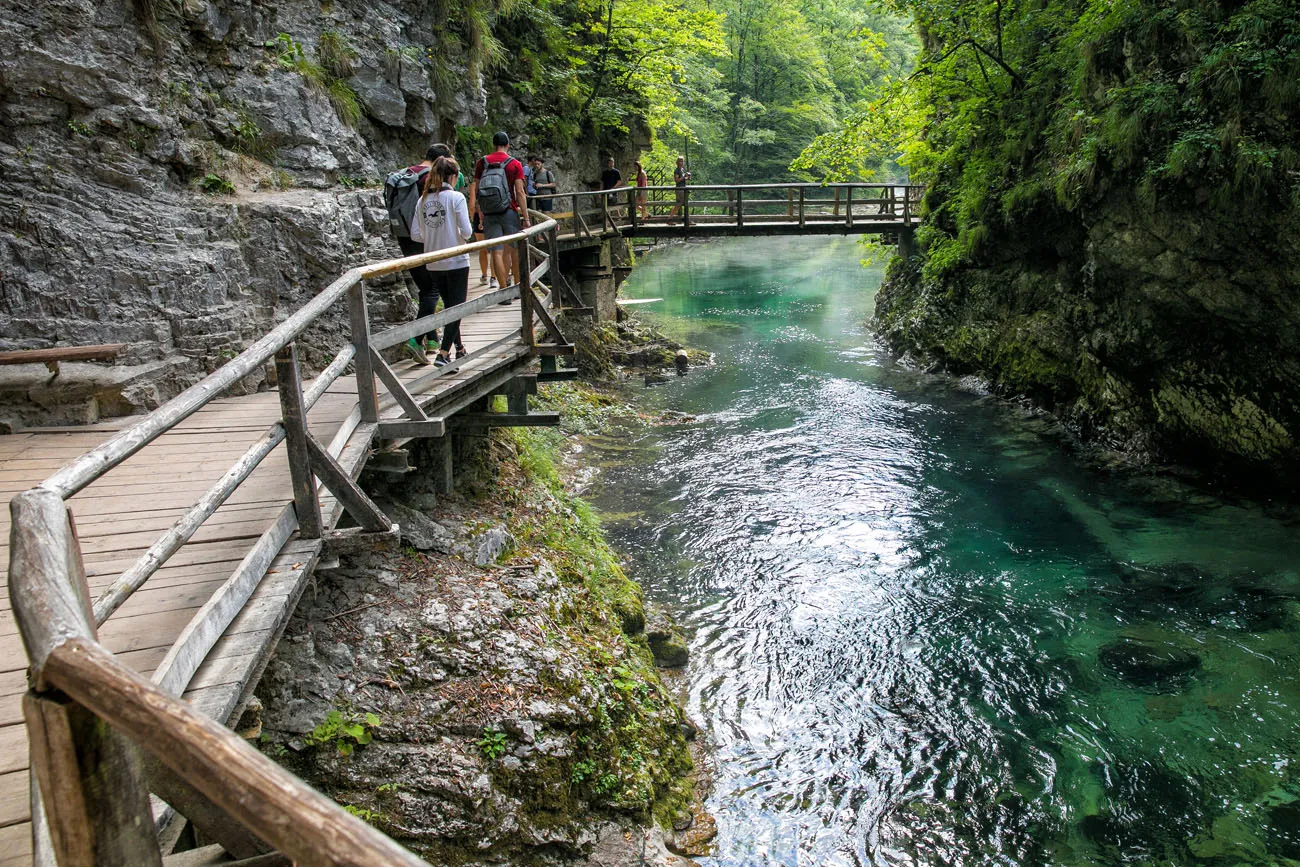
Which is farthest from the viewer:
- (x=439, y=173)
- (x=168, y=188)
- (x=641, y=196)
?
(x=641, y=196)

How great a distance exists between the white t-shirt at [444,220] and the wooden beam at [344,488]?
11.0 ft

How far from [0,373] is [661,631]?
598 centimetres

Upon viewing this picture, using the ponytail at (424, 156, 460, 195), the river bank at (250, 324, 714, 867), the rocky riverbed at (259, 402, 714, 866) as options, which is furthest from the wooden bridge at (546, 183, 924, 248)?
the rocky riverbed at (259, 402, 714, 866)

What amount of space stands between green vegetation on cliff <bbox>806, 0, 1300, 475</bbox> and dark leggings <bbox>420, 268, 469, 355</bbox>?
961 centimetres

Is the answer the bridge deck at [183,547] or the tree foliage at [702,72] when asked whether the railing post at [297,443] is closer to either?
the bridge deck at [183,547]

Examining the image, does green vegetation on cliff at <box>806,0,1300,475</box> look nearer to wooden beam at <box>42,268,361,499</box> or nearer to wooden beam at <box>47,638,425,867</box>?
wooden beam at <box>42,268,361,499</box>

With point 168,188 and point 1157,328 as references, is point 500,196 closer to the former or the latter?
point 168,188

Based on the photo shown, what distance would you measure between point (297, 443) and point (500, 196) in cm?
596

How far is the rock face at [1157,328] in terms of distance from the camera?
36.8ft

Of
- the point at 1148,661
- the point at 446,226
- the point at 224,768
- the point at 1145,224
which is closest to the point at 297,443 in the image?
the point at 224,768

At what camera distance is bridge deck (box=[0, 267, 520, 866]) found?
2.96m

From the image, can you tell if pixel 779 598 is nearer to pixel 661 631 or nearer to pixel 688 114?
pixel 661 631

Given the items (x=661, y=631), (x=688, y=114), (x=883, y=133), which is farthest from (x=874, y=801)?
(x=688, y=114)

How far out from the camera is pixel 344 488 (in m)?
4.09
